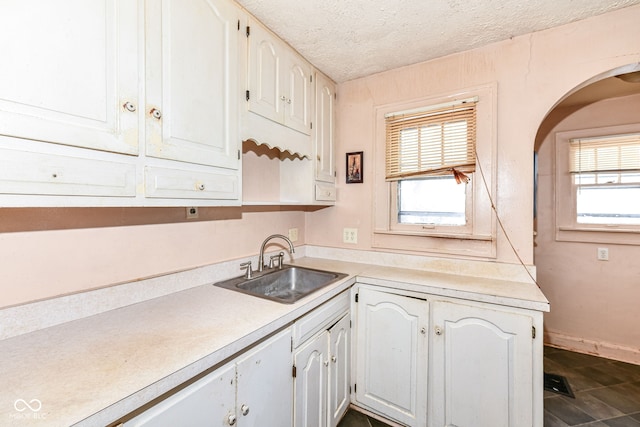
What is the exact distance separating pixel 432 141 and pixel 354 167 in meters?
0.59

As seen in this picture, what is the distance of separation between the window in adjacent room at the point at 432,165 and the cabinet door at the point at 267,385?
1.24 meters

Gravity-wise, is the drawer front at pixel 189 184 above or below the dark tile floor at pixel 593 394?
above

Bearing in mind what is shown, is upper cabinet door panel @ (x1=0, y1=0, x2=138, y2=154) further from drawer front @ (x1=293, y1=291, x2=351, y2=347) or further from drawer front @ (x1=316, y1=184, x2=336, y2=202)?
drawer front @ (x1=316, y1=184, x2=336, y2=202)

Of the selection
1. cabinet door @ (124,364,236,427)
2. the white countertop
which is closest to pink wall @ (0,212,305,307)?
the white countertop

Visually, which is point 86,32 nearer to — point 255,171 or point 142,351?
point 142,351

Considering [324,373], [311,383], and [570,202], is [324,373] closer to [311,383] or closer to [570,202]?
[311,383]

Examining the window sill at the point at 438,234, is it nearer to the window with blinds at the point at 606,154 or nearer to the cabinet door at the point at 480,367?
the cabinet door at the point at 480,367

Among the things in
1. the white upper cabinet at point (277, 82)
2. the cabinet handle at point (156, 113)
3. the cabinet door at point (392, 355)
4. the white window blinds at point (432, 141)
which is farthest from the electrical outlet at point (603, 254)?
the cabinet handle at point (156, 113)

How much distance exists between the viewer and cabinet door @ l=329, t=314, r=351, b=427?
1.50 metres

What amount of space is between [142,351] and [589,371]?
10.2ft

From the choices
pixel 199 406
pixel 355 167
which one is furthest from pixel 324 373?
pixel 355 167

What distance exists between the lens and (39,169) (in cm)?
72

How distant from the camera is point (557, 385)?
2002mm

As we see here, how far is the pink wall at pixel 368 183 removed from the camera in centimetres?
100
